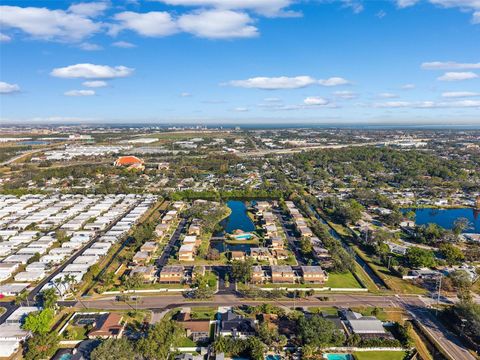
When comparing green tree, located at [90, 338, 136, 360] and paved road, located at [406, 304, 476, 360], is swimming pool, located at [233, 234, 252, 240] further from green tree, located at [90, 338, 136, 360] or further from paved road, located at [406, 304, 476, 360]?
green tree, located at [90, 338, 136, 360]

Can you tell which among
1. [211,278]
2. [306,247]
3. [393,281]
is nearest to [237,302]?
[211,278]

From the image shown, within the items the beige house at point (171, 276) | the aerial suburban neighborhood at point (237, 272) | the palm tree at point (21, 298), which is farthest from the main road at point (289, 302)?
the palm tree at point (21, 298)

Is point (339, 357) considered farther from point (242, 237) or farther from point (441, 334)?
point (242, 237)

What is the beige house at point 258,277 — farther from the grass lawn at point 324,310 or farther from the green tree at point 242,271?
the grass lawn at point 324,310

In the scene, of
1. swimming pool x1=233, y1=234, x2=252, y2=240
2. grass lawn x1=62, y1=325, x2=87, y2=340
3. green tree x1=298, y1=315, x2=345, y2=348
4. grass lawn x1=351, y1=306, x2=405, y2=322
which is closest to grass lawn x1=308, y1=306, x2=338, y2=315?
grass lawn x1=351, y1=306, x2=405, y2=322

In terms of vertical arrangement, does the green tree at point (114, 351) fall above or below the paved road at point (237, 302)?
above

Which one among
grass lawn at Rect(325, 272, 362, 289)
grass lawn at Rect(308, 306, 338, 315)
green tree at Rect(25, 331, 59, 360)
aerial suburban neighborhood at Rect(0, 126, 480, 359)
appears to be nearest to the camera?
green tree at Rect(25, 331, 59, 360)

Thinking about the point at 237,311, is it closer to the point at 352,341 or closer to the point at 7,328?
the point at 352,341
